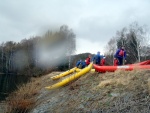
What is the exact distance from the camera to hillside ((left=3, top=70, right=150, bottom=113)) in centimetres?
895

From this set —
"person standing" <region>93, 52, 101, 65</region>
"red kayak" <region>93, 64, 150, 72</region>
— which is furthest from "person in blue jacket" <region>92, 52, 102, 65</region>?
"red kayak" <region>93, 64, 150, 72</region>

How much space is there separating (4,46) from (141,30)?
40.8m

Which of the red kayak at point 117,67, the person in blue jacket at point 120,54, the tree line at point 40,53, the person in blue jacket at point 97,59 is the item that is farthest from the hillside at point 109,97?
the tree line at point 40,53

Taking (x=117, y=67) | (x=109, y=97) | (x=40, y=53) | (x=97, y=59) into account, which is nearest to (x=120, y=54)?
(x=97, y=59)

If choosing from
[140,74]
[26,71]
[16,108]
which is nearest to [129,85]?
[140,74]

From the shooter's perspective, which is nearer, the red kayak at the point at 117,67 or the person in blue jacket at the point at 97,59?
the red kayak at the point at 117,67

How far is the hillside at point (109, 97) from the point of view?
29.4ft

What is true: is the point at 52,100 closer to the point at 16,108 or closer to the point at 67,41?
the point at 16,108

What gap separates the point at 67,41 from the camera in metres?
45.7

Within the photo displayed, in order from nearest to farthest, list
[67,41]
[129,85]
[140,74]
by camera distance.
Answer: [129,85] < [140,74] < [67,41]

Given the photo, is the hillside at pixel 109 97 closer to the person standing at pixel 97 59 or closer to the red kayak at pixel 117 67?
the red kayak at pixel 117 67

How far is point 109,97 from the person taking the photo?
10.0m

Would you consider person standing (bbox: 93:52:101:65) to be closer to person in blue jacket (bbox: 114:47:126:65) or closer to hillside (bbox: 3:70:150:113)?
person in blue jacket (bbox: 114:47:126:65)

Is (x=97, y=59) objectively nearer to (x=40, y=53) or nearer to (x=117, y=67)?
(x=117, y=67)
